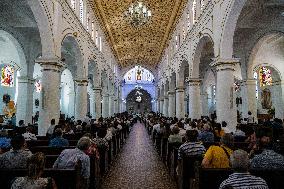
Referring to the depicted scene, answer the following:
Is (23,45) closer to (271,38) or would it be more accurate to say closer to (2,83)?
(2,83)

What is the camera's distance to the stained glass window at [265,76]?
25859 millimetres

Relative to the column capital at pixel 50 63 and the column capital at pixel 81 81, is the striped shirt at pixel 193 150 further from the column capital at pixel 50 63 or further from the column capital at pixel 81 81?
the column capital at pixel 81 81

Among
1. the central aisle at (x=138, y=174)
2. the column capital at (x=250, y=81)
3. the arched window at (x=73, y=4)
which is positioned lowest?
the central aisle at (x=138, y=174)

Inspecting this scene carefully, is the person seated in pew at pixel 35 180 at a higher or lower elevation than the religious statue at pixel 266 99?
lower

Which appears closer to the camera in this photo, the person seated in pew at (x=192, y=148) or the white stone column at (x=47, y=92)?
the person seated in pew at (x=192, y=148)

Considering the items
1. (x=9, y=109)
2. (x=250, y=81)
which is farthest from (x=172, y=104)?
(x=9, y=109)

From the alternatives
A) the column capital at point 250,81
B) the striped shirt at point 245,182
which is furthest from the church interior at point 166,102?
the column capital at point 250,81

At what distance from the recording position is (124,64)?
45.6 meters

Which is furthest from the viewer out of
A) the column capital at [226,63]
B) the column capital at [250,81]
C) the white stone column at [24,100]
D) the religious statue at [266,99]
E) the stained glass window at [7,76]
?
the religious statue at [266,99]

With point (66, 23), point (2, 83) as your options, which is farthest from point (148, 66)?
point (66, 23)

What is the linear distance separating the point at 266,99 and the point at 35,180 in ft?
85.9

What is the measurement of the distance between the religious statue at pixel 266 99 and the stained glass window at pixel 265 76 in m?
0.68

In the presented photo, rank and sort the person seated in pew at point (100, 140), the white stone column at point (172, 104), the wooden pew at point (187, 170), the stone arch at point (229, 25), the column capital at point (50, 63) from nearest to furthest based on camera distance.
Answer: the wooden pew at point (187, 170) < the person seated in pew at point (100, 140) < the stone arch at point (229, 25) < the column capital at point (50, 63) < the white stone column at point (172, 104)

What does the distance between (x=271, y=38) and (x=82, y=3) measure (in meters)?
12.9
